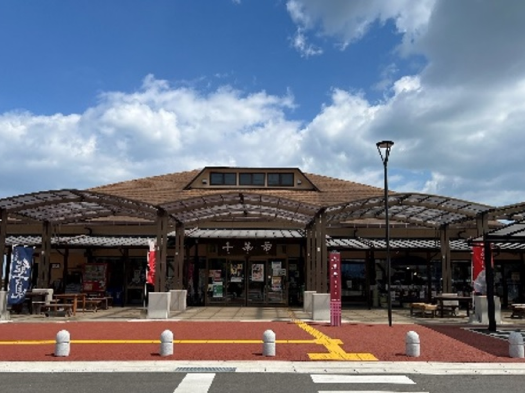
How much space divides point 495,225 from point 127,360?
2348 centimetres

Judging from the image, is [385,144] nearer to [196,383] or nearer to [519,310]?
[519,310]

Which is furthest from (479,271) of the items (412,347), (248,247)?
(248,247)

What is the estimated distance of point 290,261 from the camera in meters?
26.5

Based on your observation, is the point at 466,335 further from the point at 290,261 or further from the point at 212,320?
the point at 290,261

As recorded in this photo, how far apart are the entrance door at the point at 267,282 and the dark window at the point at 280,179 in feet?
21.1

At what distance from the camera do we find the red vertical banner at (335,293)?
16.2m

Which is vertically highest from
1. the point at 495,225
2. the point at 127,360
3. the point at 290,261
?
the point at 495,225

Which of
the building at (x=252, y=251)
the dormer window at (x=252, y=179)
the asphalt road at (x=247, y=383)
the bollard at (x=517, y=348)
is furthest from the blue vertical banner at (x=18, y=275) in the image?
the bollard at (x=517, y=348)

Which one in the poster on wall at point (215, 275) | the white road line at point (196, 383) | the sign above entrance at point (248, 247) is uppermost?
the sign above entrance at point (248, 247)

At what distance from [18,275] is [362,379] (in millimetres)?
15528

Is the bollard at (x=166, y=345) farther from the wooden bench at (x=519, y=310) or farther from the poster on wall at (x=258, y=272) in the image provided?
the poster on wall at (x=258, y=272)

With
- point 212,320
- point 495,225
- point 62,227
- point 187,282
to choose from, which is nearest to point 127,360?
point 212,320

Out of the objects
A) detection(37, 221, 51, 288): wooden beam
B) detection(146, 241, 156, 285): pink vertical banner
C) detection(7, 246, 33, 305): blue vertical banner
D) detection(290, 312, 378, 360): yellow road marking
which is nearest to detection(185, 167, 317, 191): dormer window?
detection(37, 221, 51, 288): wooden beam

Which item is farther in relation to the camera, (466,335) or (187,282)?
(187,282)
